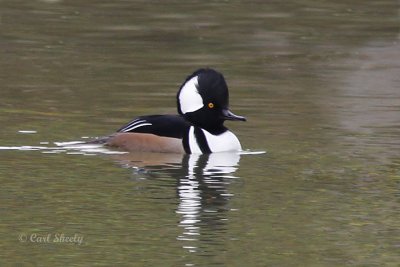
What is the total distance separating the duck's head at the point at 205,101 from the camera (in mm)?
14602

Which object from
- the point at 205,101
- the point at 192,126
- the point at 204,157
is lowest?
the point at 204,157

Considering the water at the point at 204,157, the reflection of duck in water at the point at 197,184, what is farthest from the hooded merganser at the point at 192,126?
the water at the point at 204,157

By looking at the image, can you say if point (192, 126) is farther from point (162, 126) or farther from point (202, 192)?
point (202, 192)

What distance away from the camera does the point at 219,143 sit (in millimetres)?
14484

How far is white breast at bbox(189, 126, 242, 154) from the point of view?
14398mm

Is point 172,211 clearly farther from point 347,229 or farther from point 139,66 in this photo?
point 139,66

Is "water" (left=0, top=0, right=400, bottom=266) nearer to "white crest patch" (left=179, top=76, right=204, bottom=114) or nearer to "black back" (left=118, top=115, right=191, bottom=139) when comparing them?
"black back" (left=118, top=115, right=191, bottom=139)

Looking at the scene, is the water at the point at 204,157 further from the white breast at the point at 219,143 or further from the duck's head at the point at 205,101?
the duck's head at the point at 205,101

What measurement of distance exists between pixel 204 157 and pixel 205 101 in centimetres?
61

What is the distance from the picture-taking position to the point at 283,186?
12680 mm

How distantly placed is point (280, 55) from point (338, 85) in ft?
7.59

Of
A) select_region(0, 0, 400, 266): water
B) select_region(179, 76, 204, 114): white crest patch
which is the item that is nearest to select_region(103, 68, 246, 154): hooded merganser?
select_region(179, 76, 204, 114): white crest patch

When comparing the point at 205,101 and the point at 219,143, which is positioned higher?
the point at 205,101

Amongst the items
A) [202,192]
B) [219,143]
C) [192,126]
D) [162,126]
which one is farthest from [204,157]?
[202,192]
